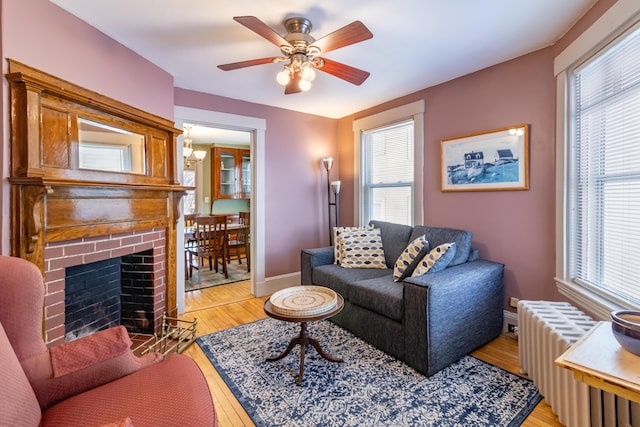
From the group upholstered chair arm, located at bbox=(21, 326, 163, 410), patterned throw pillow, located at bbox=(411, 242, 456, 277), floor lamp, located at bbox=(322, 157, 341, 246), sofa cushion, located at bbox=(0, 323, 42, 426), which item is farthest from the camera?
floor lamp, located at bbox=(322, 157, 341, 246)

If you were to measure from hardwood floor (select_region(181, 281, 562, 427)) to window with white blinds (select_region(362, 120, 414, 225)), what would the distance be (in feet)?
5.21

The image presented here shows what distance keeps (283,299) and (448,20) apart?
221 cm

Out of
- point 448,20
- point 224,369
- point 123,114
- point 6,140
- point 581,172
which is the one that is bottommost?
point 224,369

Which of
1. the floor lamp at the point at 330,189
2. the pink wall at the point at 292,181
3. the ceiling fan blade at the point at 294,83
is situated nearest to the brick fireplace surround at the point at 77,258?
the pink wall at the point at 292,181

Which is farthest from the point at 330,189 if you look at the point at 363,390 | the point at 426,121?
the point at 363,390

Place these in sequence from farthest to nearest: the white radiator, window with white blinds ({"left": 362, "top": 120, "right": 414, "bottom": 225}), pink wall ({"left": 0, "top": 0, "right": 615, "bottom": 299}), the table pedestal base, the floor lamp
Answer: the floor lamp
window with white blinds ({"left": 362, "top": 120, "right": 414, "bottom": 225})
the table pedestal base
pink wall ({"left": 0, "top": 0, "right": 615, "bottom": 299})
the white radiator

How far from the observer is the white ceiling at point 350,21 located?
178cm

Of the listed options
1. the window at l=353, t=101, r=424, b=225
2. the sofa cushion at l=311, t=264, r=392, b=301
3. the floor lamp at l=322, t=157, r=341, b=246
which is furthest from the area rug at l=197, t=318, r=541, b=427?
the floor lamp at l=322, t=157, r=341, b=246

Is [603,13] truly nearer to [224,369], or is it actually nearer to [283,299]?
[283,299]

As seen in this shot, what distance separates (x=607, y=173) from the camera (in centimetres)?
179

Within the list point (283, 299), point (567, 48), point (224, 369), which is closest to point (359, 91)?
point (567, 48)

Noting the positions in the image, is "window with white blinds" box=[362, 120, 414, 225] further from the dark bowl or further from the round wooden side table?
the dark bowl

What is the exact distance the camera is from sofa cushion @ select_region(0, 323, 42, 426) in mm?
854

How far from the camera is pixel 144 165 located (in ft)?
7.93
